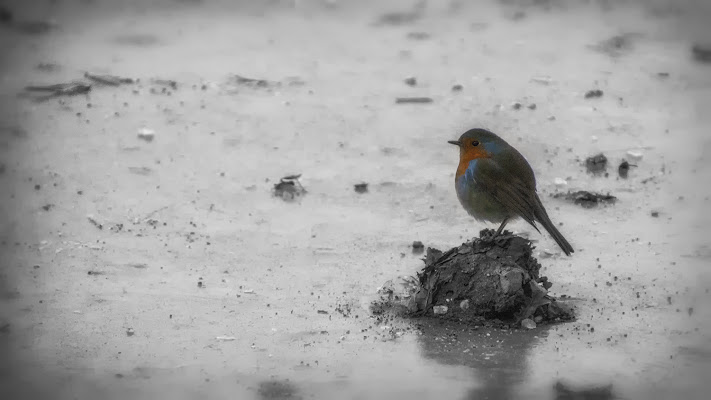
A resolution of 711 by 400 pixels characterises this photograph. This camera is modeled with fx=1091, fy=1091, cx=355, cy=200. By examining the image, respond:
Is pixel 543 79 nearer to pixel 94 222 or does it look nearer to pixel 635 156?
pixel 635 156

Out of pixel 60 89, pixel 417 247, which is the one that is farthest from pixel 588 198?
pixel 60 89

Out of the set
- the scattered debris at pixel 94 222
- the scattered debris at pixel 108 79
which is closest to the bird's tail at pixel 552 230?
the scattered debris at pixel 94 222

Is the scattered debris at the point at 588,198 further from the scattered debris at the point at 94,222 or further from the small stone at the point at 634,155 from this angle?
the scattered debris at the point at 94,222

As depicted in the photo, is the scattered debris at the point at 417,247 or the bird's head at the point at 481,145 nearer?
the bird's head at the point at 481,145

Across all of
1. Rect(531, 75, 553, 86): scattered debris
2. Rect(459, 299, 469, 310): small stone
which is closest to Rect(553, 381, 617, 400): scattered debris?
Rect(459, 299, 469, 310): small stone

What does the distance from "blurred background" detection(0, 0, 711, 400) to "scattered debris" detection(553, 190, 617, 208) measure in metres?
0.08

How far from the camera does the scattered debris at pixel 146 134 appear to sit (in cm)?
Answer: 799

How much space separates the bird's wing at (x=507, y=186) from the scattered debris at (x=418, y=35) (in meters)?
4.29

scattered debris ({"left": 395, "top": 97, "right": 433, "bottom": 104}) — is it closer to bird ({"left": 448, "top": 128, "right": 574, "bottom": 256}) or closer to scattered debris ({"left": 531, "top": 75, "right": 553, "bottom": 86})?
scattered debris ({"left": 531, "top": 75, "right": 553, "bottom": 86})

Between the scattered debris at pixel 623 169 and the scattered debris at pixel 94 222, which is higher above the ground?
the scattered debris at pixel 623 169

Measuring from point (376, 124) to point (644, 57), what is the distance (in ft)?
9.49

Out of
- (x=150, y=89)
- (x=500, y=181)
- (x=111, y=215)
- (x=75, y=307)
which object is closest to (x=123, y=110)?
(x=150, y=89)

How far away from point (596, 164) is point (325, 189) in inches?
76.0

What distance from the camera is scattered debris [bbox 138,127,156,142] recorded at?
7.99 meters
